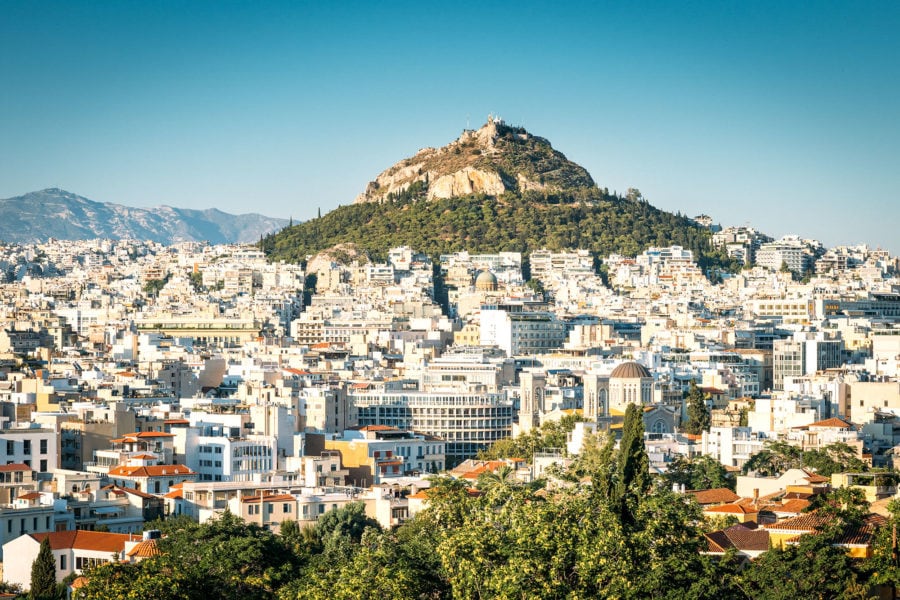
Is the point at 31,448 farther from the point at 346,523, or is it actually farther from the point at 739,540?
the point at 739,540

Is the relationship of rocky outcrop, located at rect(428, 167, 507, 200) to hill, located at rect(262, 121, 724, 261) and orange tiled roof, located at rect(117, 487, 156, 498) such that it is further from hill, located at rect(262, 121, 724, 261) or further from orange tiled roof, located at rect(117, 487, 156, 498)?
orange tiled roof, located at rect(117, 487, 156, 498)

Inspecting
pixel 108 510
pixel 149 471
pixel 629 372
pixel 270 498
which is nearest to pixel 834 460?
pixel 270 498

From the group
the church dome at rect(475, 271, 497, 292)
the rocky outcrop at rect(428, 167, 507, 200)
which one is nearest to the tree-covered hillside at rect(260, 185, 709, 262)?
the rocky outcrop at rect(428, 167, 507, 200)

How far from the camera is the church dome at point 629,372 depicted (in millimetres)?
78438

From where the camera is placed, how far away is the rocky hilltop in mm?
167000

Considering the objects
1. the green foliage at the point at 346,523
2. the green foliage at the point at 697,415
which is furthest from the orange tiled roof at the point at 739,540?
the green foliage at the point at 697,415

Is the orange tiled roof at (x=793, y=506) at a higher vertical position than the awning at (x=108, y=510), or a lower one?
higher

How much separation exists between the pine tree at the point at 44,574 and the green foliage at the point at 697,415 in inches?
1379

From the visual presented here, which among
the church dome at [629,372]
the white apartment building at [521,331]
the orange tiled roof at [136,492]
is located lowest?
the orange tiled roof at [136,492]

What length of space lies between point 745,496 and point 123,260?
15136 centimetres

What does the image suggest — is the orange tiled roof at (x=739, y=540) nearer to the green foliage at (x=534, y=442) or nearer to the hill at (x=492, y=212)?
the green foliage at (x=534, y=442)

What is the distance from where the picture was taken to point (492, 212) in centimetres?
16350

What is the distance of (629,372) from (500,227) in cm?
8311

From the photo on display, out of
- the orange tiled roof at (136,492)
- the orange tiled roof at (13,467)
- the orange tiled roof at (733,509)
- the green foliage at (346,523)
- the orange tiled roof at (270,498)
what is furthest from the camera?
the orange tiled roof at (13,467)
